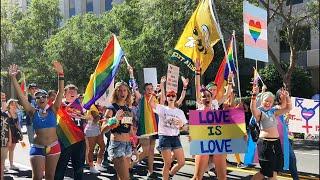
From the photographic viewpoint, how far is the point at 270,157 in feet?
21.2

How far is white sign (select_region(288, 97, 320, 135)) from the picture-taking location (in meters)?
8.60

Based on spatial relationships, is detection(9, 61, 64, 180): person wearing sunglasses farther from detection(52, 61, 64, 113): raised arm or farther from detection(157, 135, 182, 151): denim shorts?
detection(157, 135, 182, 151): denim shorts

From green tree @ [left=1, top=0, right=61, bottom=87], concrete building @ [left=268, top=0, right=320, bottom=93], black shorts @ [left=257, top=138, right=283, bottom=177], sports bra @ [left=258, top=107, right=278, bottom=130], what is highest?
green tree @ [left=1, top=0, right=61, bottom=87]

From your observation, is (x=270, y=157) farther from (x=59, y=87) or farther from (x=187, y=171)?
(x=187, y=171)

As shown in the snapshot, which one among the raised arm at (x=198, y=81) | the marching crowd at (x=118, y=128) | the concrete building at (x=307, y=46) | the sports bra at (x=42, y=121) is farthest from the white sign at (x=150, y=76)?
the concrete building at (x=307, y=46)

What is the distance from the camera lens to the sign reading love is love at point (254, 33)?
28.2 ft

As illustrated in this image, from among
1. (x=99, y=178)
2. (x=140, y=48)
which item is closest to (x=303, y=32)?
(x=140, y=48)

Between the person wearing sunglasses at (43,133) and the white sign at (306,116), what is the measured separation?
4.62 metres

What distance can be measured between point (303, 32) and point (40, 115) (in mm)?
21695

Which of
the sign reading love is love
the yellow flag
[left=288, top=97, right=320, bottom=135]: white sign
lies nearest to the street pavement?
[left=288, top=97, right=320, bottom=135]: white sign

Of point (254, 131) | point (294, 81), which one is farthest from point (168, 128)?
point (294, 81)

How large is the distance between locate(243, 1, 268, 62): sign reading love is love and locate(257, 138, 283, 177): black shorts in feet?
7.89

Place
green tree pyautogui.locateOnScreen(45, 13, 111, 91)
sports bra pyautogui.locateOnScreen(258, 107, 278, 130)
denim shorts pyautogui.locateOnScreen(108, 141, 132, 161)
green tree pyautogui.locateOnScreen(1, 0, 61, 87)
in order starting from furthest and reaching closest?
green tree pyautogui.locateOnScreen(1, 0, 61, 87), green tree pyautogui.locateOnScreen(45, 13, 111, 91), sports bra pyautogui.locateOnScreen(258, 107, 278, 130), denim shorts pyautogui.locateOnScreen(108, 141, 132, 161)

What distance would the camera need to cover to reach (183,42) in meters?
9.05
